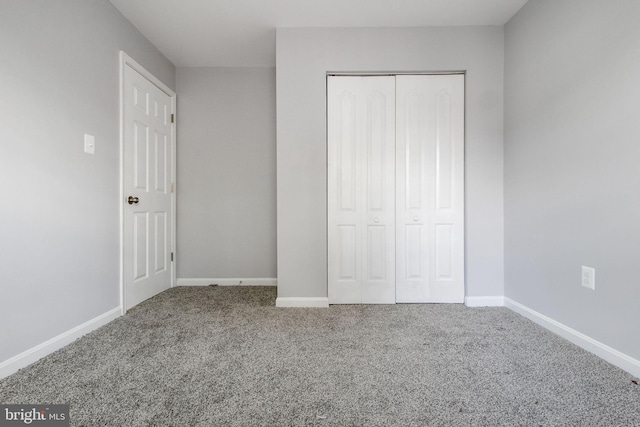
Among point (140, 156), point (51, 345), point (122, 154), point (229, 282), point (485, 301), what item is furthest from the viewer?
point (229, 282)

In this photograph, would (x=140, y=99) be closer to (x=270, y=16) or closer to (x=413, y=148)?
(x=270, y=16)

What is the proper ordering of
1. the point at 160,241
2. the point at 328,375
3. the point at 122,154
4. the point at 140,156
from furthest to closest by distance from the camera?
the point at 160,241
the point at 140,156
the point at 122,154
the point at 328,375

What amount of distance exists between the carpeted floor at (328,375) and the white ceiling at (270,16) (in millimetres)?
2409

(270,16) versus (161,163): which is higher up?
(270,16)

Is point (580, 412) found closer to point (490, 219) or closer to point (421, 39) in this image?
point (490, 219)

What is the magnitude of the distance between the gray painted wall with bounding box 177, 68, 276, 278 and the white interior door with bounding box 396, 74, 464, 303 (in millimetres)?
1455

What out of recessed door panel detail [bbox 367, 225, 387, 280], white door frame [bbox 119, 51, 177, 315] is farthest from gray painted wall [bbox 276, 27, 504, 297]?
white door frame [bbox 119, 51, 177, 315]

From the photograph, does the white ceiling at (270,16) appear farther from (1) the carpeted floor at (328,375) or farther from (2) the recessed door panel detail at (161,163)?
(1) the carpeted floor at (328,375)

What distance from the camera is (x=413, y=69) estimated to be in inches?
95.2

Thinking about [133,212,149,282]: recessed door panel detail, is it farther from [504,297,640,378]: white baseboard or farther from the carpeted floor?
[504,297,640,378]: white baseboard

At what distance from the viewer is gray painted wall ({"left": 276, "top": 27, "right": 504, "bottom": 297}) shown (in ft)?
7.87

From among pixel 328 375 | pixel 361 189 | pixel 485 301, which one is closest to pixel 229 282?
pixel 361 189

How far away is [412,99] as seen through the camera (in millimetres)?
2455

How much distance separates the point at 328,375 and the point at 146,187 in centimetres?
232
